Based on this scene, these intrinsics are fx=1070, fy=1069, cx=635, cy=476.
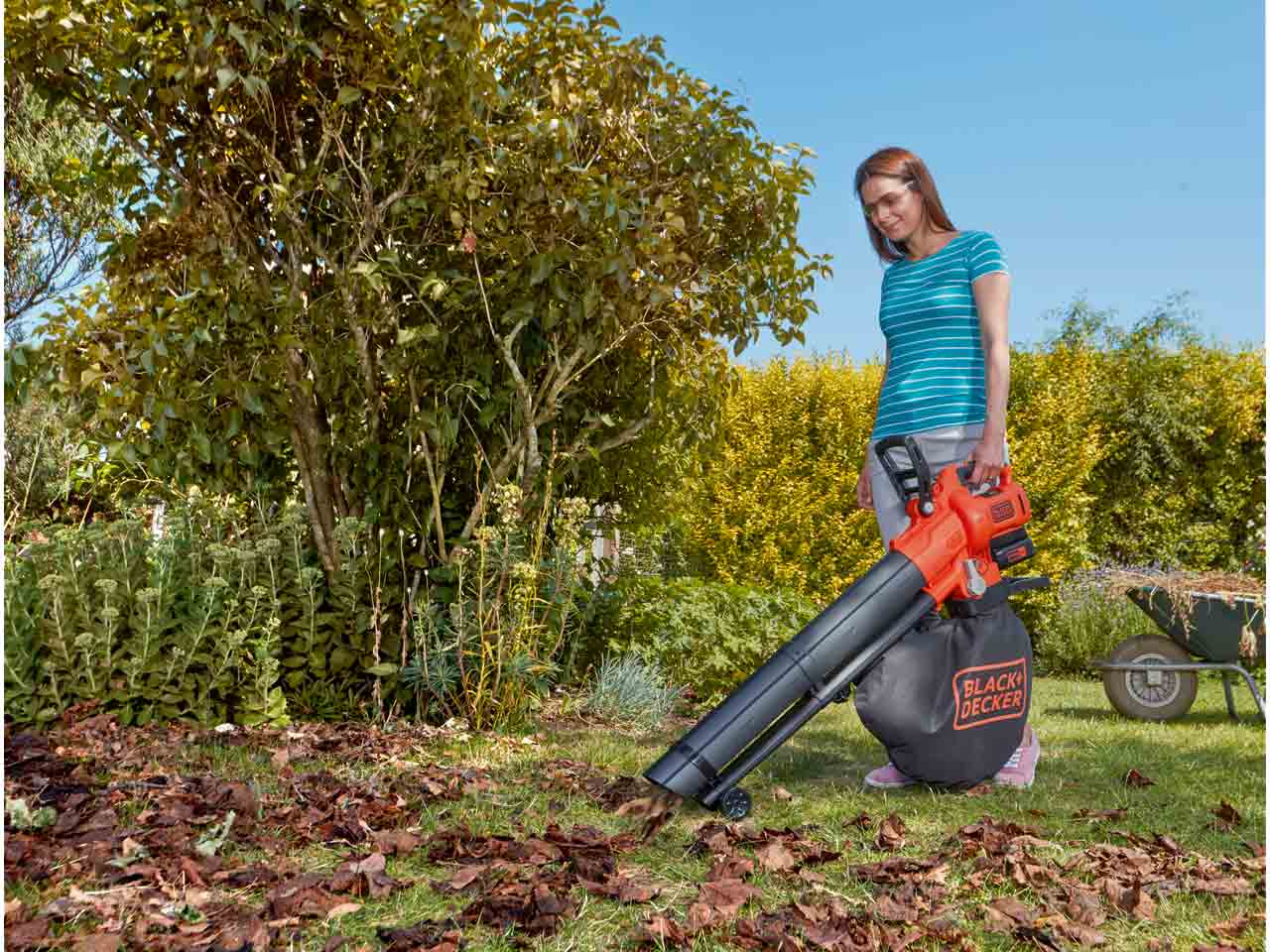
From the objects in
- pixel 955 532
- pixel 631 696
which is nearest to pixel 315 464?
pixel 631 696

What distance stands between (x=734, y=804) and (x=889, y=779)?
2.11 ft

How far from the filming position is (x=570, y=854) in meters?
2.49

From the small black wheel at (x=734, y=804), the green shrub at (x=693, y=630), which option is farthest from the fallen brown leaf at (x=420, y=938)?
the green shrub at (x=693, y=630)

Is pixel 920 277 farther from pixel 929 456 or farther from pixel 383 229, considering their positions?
pixel 383 229

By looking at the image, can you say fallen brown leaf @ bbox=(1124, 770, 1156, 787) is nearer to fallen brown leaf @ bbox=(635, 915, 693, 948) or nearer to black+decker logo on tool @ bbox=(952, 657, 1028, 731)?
black+decker logo on tool @ bbox=(952, 657, 1028, 731)

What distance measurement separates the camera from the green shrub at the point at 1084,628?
7543 millimetres

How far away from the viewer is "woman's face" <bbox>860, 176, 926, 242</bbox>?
127 inches

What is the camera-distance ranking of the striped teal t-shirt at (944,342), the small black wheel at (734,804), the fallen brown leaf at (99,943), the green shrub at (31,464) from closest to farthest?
the fallen brown leaf at (99,943)
the small black wheel at (734,804)
the striped teal t-shirt at (944,342)
the green shrub at (31,464)

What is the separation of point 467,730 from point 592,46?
2.68 m

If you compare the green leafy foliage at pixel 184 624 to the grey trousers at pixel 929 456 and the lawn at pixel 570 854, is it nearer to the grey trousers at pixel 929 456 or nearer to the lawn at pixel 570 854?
the lawn at pixel 570 854

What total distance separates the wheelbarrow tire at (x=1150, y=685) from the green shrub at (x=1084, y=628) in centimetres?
231

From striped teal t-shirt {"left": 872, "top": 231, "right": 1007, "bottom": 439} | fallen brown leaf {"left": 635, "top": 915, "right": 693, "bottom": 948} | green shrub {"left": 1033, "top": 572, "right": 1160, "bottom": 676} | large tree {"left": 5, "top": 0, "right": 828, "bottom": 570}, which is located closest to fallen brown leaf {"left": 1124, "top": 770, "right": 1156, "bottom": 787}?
striped teal t-shirt {"left": 872, "top": 231, "right": 1007, "bottom": 439}

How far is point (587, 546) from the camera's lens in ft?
16.4

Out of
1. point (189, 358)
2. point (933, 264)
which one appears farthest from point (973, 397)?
point (189, 358)
